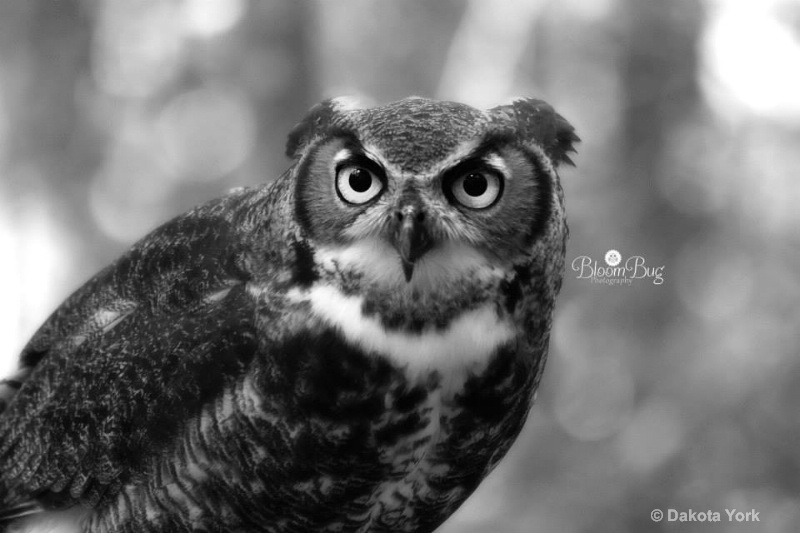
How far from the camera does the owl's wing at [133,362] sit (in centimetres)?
171

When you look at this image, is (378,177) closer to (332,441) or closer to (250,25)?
(332,441)

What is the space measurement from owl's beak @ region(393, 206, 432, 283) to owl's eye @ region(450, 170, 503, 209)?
0.10 m

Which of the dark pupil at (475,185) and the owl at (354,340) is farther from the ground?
the dark pupil at (475,185)

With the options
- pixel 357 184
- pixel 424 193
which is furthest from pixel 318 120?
pixel 424 193

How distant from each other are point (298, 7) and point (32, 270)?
278cm

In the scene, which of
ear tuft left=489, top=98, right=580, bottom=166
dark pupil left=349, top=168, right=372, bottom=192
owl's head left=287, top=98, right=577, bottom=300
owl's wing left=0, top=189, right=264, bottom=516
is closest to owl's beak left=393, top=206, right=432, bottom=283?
owl's head left=287, top=98, right=577, bottom=300

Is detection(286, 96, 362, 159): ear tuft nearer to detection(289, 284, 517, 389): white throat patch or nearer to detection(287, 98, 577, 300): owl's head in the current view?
detection(287, 98, 577, 300): owl's head

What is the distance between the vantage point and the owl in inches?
60.0

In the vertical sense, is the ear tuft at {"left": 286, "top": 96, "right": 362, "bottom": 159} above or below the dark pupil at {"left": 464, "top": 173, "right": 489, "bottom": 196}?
above

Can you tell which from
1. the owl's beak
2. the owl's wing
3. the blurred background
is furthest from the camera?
the blurred background

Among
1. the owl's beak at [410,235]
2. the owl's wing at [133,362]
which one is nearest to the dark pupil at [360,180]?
the owl's beak at [410,235]

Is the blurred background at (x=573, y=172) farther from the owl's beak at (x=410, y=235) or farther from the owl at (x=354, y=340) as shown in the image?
the owl's beak at (x=410, y=235)

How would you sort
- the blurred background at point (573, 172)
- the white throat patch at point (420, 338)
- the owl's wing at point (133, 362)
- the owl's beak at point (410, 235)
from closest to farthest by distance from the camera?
1. the owl's beak at point (410, 235)
2. the white throat patch at point (420, 338)
3. the owl's wing at point (133, 362)
4. the blurred background at point (573, 172)

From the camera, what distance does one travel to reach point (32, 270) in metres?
6.67
